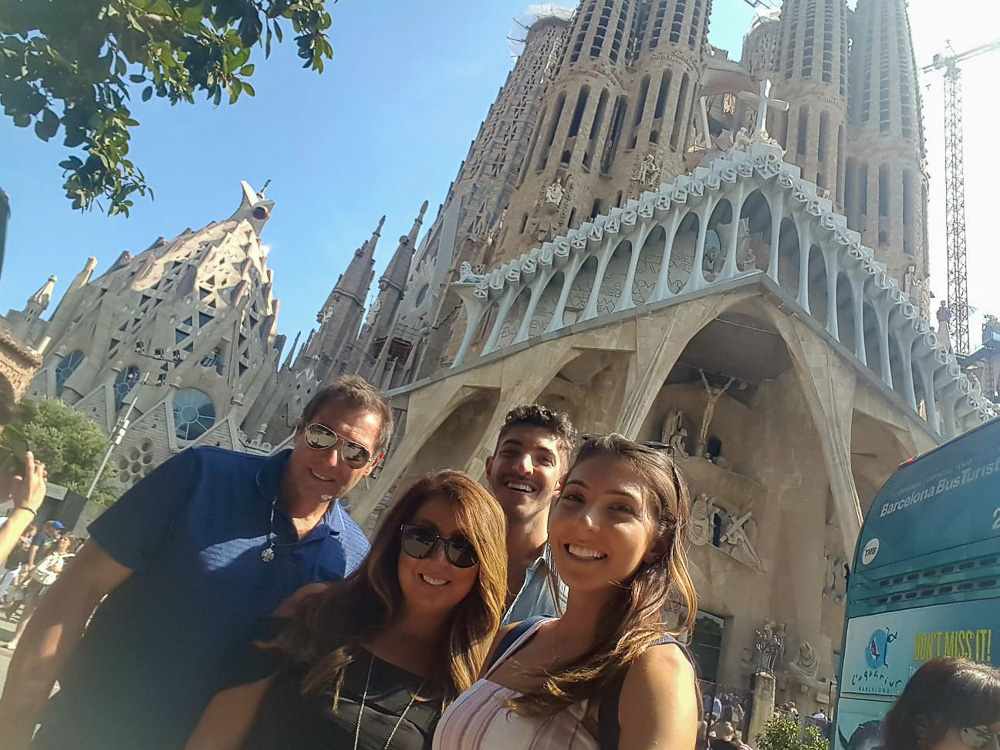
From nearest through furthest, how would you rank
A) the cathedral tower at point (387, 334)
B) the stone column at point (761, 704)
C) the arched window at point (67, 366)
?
the stone column at point (761, 704), the arched window at point (67, 366), the cathedral tower at point (387, 334)

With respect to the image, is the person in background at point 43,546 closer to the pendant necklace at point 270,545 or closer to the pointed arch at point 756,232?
the pendant necklace at point 270,545

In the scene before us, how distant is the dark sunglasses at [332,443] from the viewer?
6.25 ft

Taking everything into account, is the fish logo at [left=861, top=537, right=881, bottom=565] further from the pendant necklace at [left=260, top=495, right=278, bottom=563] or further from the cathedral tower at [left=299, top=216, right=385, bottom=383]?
the cathedral tower at [left=299, top=216, right=385, bottom=383]

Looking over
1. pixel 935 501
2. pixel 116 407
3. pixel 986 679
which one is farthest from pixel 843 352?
pixel 116 407

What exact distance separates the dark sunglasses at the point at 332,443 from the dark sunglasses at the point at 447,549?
0.40 m

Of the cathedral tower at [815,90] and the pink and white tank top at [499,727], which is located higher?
the cathedral tower at [815,90]

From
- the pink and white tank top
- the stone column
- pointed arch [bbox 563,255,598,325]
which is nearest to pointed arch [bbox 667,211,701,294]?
pointed arch [bbox 563,255,598,325]

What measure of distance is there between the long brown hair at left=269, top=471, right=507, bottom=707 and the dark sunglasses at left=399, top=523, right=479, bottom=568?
0.06 feet

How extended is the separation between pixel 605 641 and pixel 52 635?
125cm

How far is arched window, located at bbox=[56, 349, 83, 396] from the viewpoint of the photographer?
20812 millimetres

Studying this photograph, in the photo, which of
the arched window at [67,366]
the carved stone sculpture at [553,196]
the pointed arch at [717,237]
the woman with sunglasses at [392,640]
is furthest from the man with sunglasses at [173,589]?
the arched window at [67,366]

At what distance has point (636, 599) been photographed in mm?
1263

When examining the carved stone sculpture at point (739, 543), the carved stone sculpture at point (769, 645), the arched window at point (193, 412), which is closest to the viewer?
the carved stone sculpture at point (769, 645)

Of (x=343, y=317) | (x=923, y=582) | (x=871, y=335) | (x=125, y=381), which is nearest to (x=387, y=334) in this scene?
(x=343, y=317)
